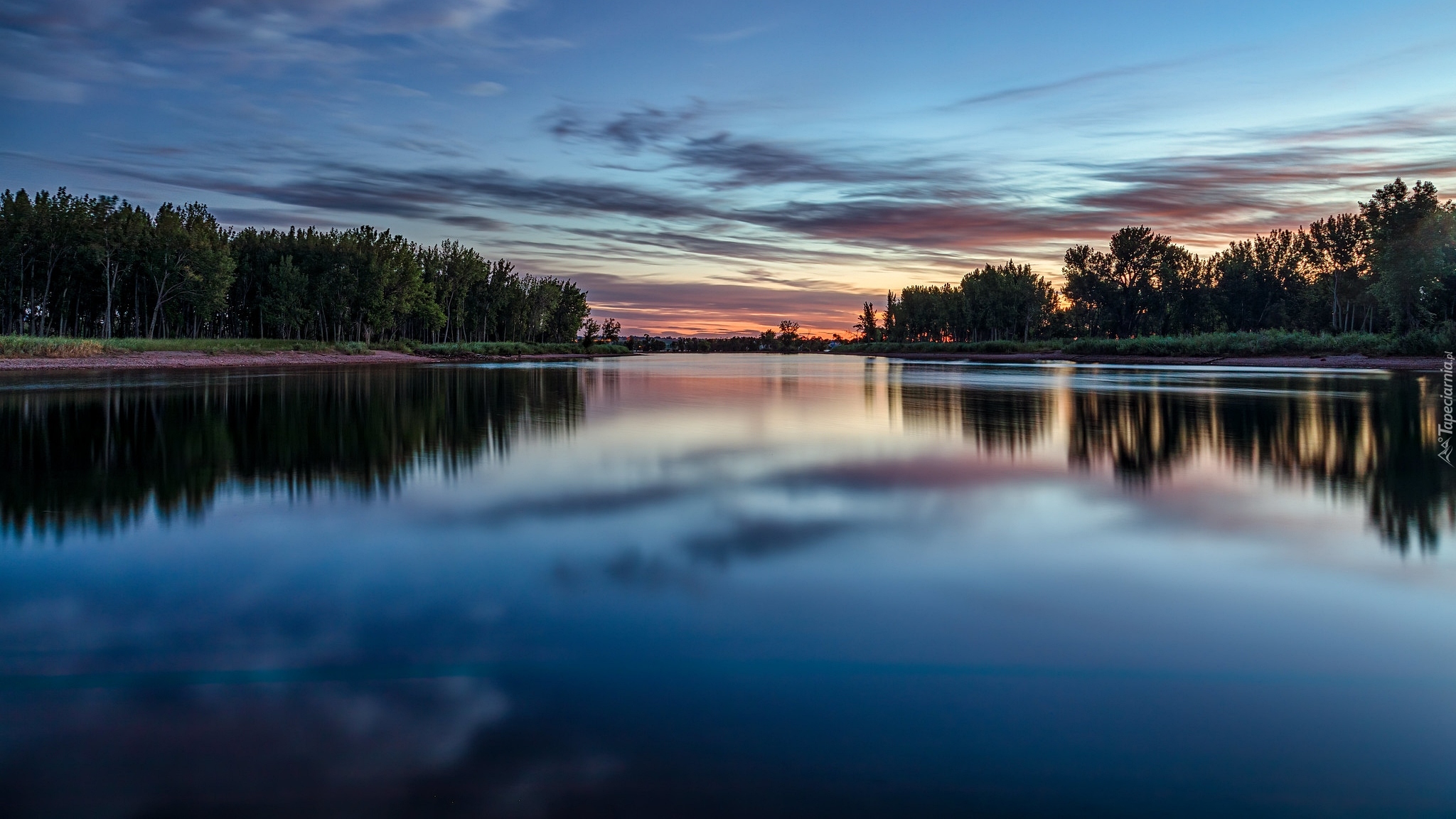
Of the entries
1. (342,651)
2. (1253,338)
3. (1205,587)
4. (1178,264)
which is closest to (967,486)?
(1205,587)

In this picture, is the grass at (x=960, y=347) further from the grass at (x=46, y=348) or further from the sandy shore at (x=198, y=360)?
the grass at (x=46, y=348)

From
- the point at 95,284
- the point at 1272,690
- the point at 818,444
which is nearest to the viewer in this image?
the point at 1272,690

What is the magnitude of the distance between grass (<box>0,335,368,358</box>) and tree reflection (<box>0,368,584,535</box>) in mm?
21657

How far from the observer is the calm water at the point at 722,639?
11.2 ft

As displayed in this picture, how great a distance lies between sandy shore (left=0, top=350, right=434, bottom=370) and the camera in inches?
1708

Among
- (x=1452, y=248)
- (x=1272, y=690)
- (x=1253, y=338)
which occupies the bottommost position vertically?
(x=1272, y=690)

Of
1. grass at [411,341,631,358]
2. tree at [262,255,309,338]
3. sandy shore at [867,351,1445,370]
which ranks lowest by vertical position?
sandy shore at [867,351,1445,370]

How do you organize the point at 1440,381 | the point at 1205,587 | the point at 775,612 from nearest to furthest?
the point at 775,612
the point at 1205,587
the point at 1440,381

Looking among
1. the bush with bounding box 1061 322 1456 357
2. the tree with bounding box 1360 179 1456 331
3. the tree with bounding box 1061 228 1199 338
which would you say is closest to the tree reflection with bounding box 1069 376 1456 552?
the bush with bounding box 1061 322 1456 357

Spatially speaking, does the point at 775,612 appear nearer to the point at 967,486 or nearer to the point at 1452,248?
the point at 967,486

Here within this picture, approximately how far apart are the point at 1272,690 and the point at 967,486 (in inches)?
249

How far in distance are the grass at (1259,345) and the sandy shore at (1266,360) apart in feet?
1.53

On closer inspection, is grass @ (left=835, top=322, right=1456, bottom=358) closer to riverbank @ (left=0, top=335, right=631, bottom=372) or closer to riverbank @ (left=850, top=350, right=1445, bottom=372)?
riverbank @ (left=850, top=350, right=1445, bottom=372)

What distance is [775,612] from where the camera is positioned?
556 cm
